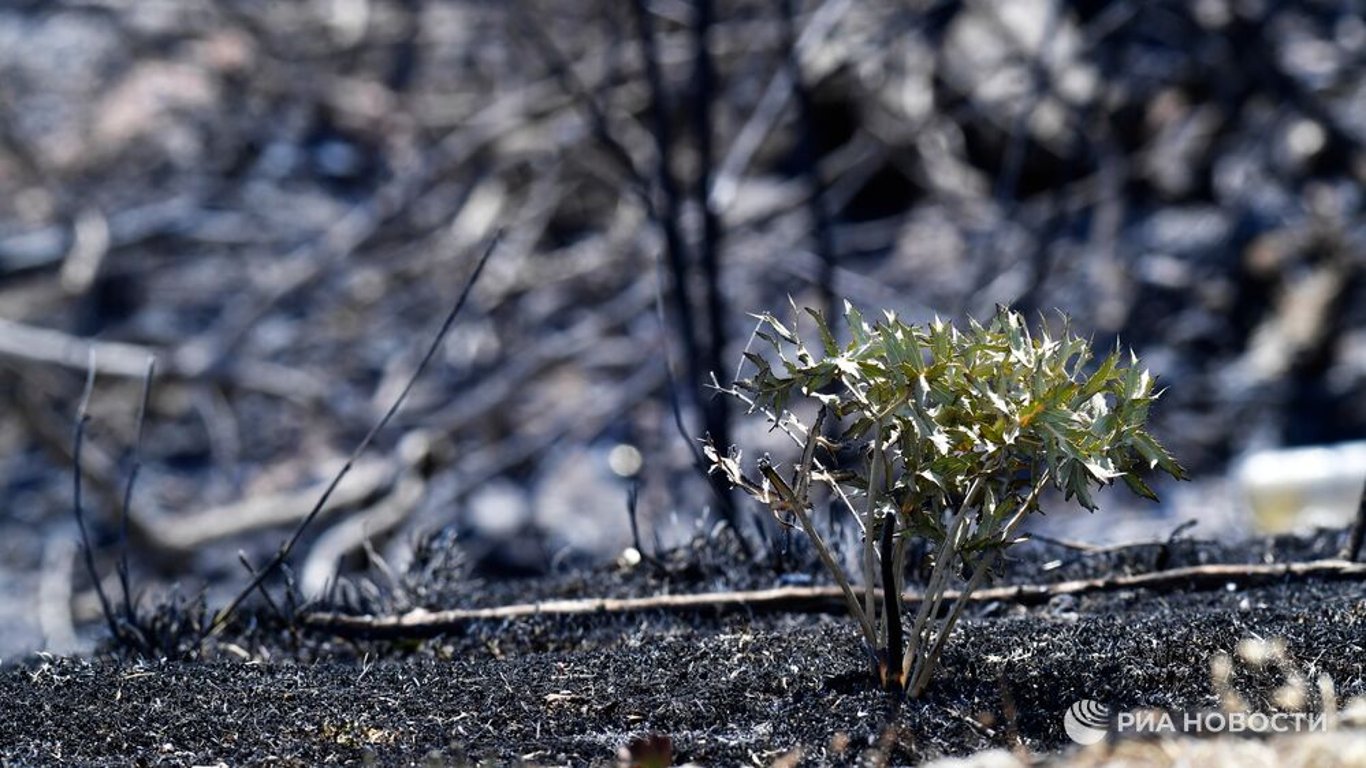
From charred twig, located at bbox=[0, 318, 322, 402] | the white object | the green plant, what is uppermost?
charred twig, located at bbox=[0, 318, 322, 402]

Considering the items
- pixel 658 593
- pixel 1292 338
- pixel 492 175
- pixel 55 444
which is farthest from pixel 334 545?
pixel 1292 338

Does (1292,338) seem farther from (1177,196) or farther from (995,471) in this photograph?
(995,471)

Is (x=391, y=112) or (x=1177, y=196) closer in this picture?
(x=1177, y=196)

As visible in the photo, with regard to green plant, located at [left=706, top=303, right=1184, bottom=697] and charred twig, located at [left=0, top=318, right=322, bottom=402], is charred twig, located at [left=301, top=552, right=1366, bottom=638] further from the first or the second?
charred twig, located at [left=0, top=318, right=322, bottom=402]

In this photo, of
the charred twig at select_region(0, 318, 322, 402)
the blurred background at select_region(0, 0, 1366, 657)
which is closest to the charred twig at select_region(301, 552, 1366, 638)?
the blurred background at select_region(0, 0, 1366, 657)

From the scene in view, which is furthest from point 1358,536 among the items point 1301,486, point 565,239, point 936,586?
point 565,239
